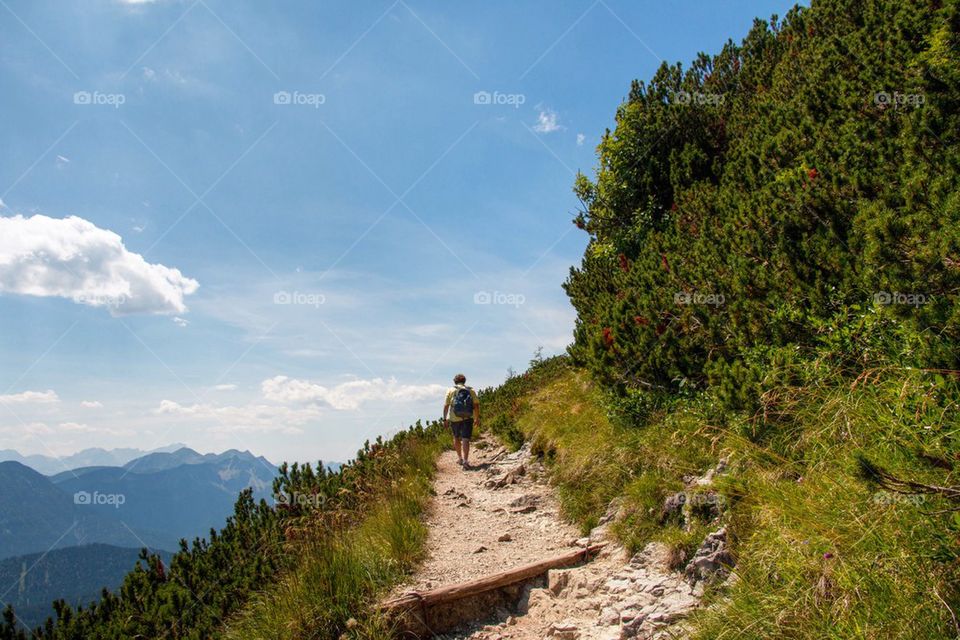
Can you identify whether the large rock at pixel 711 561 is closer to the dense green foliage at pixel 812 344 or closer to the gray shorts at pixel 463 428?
the dense green foliage at pixel 812 344

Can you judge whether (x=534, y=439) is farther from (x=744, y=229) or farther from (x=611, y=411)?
(x=744, y=229)

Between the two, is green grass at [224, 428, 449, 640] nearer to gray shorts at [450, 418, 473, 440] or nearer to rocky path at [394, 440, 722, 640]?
rocky path at [394, 440, 722, 640]

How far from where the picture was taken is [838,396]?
4.25 metres

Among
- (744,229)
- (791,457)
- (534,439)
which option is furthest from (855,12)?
(534,439)

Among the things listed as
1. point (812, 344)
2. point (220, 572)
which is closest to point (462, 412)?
point (220, 572)

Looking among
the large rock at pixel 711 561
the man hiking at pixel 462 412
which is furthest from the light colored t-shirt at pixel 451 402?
the large rock at pixel 711 561

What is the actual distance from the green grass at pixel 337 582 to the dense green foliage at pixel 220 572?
33 cm

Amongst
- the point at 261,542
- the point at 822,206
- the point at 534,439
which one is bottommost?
the point at 261,542

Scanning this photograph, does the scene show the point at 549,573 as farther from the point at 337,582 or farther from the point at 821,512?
the point at 821,512

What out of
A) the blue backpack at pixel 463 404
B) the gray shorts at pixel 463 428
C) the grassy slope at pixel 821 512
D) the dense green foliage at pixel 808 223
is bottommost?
the grassy slope at pixel 821 512

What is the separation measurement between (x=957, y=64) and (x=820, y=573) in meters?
5.60

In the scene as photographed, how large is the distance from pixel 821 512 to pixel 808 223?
3.73m

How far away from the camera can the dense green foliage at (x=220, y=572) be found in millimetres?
6117

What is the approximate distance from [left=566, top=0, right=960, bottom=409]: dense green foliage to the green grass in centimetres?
414
